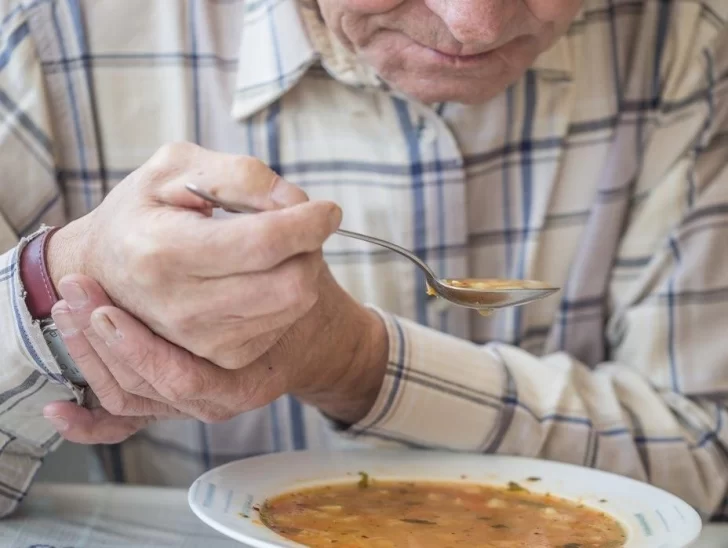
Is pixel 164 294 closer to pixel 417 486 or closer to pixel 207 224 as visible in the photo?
pixel 207 224

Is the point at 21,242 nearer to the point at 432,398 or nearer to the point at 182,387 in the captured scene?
the point at 182,387

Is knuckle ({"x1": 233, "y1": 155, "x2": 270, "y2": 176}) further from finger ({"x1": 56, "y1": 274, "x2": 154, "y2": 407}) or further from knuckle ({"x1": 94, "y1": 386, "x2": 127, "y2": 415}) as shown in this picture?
knuckle ({"x1": 94, "y1": 386, "x2": 127, "y2": 415})

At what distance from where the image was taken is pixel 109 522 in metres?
1.24

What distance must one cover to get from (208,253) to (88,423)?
415mm

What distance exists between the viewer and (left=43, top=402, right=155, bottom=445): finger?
1196mm

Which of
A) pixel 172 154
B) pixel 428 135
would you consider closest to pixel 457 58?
pixel 428 135

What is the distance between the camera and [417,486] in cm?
125

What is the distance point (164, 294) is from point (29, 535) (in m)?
0.41

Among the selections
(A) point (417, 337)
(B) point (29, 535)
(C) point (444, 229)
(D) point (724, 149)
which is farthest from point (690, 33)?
(B) point (29, 535)

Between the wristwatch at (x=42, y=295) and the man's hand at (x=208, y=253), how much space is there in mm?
84

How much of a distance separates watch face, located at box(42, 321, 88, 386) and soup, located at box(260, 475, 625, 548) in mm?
273

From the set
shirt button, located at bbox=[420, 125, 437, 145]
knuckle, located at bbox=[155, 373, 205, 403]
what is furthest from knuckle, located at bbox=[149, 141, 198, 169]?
shirt button, located at bbox=[420, 125, 437, 145]

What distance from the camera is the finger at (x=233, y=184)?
0.95m

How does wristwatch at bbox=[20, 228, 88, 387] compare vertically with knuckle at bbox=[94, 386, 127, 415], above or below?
above
